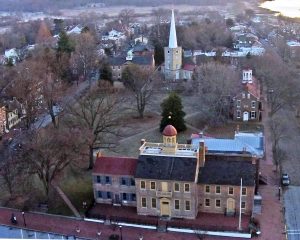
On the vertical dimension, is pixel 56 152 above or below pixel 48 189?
above

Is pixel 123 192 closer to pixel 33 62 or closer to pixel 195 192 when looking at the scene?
pixel 195 192

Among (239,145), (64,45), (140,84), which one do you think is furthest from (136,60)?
(239,145)

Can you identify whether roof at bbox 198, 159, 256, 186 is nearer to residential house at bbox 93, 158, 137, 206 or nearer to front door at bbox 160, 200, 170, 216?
front door at bbox 160, 200, 170, 216

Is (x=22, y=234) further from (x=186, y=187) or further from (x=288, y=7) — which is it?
(x=288, y=7)

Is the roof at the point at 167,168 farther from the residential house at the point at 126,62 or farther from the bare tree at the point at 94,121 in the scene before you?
the residential house at the point at 126,62

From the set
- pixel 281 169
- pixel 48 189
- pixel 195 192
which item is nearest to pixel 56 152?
pixel 48 189

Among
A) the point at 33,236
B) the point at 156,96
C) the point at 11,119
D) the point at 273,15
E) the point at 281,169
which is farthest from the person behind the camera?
the point at 273,15

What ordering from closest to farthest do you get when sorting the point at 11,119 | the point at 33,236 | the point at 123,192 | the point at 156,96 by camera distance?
the point at 33,236 → the point at 123,192 → the point at 11,119 → the point at 156,96
